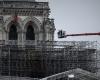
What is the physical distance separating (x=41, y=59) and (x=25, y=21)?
4.66 metres

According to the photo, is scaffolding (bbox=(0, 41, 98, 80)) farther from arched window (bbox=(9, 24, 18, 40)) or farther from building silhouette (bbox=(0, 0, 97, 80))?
arched window (bbox=(9, 24, 18, 40))

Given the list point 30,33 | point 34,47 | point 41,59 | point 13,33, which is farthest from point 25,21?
point 41,59

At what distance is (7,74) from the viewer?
47125mm

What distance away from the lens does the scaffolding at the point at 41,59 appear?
47.5m

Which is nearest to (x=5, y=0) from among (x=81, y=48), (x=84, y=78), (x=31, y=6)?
(x=31, y=6)

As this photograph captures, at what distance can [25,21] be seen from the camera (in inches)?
1955

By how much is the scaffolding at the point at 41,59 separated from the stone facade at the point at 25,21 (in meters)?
1.73

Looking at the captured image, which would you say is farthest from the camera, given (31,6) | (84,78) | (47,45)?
(31,6)

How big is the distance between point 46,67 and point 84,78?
38.2 feet

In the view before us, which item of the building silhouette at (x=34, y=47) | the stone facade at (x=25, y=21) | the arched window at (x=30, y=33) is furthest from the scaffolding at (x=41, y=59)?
the arched window at (x=30, y=33)

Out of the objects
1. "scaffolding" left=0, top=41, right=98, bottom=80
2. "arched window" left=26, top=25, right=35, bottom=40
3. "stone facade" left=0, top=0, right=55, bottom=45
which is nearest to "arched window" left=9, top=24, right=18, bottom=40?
"stone facade" left=0, top=0, right=55, bottom=45

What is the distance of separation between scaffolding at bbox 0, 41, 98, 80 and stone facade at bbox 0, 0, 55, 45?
1.73m

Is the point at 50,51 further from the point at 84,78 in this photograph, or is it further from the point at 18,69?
the point at 84,78

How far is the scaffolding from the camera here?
47.5 m
